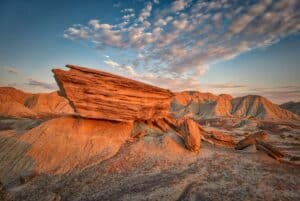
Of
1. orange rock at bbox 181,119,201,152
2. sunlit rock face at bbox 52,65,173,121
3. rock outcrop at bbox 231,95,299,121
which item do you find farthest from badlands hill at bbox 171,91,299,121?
sunlit rock face at bbox 52,65,173,121

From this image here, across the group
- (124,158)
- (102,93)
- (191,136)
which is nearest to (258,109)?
(191,136)

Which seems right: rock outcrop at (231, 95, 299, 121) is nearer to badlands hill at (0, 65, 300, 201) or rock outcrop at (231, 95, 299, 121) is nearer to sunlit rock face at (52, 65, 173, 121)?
badlands hill at (0, 65, 300, 201)

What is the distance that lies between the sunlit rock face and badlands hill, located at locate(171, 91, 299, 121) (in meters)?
86.0

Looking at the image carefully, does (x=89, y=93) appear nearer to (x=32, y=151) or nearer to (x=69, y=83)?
(x=69, y=83)

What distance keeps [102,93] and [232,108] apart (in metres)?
120

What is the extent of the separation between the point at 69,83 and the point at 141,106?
5.87 meters

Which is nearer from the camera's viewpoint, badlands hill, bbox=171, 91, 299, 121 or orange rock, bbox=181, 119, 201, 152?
orange rock, bbox=181, 119, 201, 152

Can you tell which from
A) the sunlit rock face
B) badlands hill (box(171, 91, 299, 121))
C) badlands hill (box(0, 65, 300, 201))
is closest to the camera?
badlands hill (box(0, 65, 300, 201))

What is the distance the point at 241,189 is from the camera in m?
8.48

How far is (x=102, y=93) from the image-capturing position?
539 inches

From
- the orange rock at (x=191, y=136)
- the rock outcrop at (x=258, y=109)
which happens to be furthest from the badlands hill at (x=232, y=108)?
the orange rock at (x=191, y=136)

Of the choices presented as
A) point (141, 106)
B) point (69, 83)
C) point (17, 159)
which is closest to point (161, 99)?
point (141, 106)

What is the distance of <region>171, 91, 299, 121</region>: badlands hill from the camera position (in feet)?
333

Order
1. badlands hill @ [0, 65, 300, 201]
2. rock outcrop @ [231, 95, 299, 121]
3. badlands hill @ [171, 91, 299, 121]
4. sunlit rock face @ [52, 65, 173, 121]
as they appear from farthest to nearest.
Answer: badlands hill @ [171, 91, 299, 121] < rock outcrop @ [231, 95, 299, 121] < sunlit rock face @ [52, 65, 173, 121] < badlands hill @ [0, 65, 300, 201]
